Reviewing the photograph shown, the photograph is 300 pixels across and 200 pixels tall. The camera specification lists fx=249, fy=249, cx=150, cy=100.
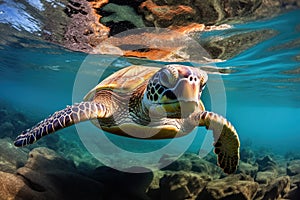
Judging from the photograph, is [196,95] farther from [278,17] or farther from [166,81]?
[278,17]

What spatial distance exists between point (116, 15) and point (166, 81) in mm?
5715

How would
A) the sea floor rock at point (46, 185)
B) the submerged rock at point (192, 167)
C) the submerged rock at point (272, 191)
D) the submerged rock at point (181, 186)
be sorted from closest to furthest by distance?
the sea floor rock at point (46, 185), the submerged rock at point (181, 186), the submerged rock at point (272, 191), the submerged rock at point (192, 167)

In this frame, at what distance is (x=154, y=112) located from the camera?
4051mm

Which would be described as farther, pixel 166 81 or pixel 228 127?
pixel 228 127

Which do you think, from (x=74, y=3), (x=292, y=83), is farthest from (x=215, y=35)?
(x=292, y=83)

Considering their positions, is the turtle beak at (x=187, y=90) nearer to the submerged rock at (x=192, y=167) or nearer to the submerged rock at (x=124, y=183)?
the submerged rock at (x=124, y=183)

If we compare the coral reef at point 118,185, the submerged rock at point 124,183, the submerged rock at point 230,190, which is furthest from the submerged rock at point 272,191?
the submerged rock at point 124,183

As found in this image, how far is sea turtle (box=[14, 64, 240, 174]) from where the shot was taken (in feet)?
10.9

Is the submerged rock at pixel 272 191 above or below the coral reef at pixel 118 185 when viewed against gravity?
below

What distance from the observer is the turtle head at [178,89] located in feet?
10.6

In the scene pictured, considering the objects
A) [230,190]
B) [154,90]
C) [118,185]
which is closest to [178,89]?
[154,90]

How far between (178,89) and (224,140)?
7.86 ft

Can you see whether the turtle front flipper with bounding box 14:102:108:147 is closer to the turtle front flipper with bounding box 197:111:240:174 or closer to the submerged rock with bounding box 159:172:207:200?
the turtle front flipper with bounding box 197:111:240:174

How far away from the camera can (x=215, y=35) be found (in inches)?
377
